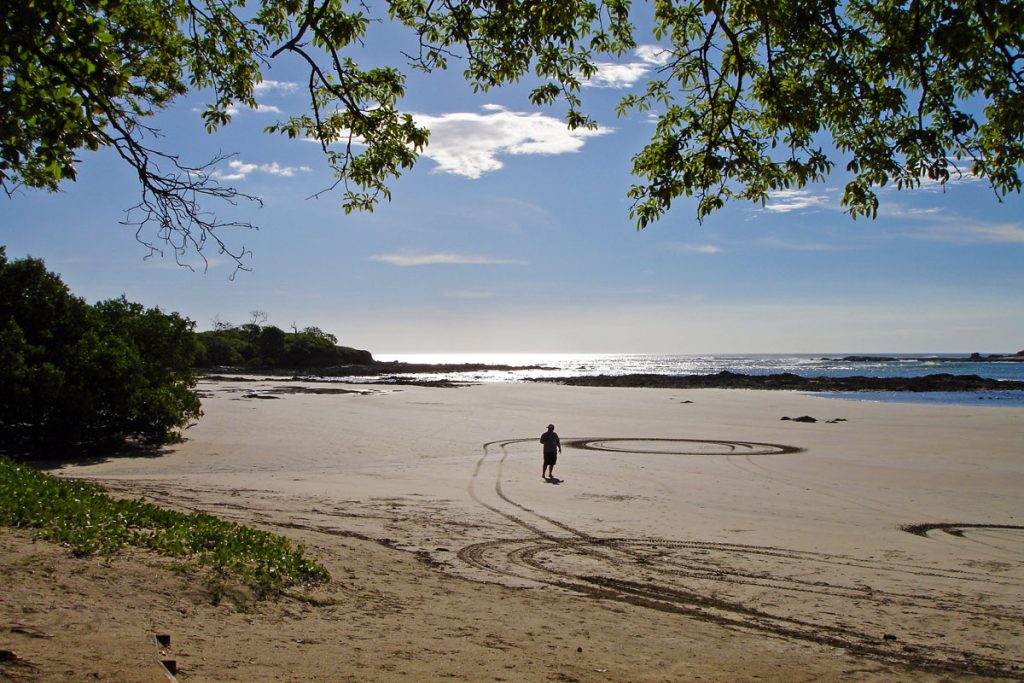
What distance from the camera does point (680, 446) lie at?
2338cm

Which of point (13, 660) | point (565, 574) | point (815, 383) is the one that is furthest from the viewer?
point (815, 383)

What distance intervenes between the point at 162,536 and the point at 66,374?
14.8m

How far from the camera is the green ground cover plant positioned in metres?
6.59

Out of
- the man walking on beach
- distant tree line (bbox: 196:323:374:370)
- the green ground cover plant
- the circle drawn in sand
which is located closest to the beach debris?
the green ground cover plant

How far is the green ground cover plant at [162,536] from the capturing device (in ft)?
21.6

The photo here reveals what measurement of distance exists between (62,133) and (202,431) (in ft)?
64.8

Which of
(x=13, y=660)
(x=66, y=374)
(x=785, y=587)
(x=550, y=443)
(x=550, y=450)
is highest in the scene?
(x=66, y=374)

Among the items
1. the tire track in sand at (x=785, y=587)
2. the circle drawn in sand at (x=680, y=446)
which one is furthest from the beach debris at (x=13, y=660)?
the circle drawn in sand at (x=680, y=446)

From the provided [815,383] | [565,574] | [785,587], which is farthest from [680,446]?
[815,383]

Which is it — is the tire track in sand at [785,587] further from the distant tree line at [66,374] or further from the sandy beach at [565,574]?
the distant tree line at [66,374]

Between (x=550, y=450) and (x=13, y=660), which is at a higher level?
(x=13, y=660)

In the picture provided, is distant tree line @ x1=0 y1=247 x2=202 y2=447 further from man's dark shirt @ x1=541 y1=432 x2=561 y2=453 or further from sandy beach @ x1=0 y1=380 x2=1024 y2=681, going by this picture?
man's dark shirt @ x1=541 y1=432 x2=561 y2=453

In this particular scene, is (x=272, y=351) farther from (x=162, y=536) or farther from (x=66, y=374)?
(x=162, y=536)

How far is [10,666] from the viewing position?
4.29 meters
